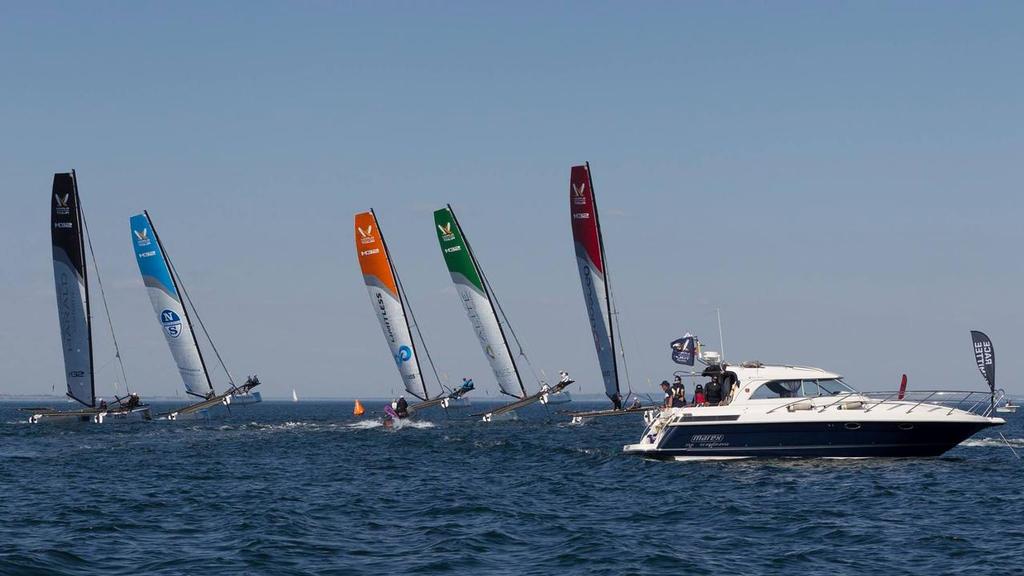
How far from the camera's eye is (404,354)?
249ft

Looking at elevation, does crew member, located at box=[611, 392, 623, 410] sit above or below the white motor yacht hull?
above

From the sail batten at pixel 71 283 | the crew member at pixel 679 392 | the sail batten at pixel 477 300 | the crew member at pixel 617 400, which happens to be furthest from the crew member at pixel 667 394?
the sail batten at pixel 71 283

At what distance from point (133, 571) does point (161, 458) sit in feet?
82.6

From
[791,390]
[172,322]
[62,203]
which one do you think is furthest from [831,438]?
[62,203]

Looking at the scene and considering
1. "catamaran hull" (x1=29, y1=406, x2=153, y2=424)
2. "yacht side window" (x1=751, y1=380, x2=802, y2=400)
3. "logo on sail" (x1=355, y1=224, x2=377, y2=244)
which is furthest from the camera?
"logo on sail" (x1=355, y1=224, x2=377, y2=244)

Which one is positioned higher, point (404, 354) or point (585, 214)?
point (585, 214)

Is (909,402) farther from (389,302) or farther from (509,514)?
(389,302)

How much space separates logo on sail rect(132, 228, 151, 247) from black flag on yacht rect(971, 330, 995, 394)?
5205cm

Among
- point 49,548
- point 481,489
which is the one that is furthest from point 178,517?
point 481,489

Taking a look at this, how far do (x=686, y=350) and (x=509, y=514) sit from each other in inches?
545

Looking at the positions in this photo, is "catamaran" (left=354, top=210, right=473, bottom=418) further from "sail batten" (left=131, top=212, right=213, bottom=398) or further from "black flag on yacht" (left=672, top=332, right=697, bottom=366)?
"black flag on yacht" (left=672, top=332, right=697, bottom=366)

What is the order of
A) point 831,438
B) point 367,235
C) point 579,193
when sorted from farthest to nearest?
1. point 367,235
2. point 579,193
3. point 831,438

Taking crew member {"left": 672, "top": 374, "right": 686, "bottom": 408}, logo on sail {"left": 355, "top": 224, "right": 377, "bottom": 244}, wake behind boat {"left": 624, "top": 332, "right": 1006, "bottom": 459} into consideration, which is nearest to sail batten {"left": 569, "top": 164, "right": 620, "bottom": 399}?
logo on sail {"left": 355, "top": 224, "right": 377, "bottom": 244}

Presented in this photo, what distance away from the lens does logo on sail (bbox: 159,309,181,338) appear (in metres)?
73.4
